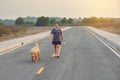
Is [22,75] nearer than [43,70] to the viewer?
Yes

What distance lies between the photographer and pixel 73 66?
14812 millimetres

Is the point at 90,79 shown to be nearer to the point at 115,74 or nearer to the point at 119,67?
the point at 115,74

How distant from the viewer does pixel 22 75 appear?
12.2 metres

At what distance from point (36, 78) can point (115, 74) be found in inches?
123

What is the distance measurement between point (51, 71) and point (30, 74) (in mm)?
1140

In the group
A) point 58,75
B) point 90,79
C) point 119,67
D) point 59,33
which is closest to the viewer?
point 90,79

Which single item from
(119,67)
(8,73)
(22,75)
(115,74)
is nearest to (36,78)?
(22,75)

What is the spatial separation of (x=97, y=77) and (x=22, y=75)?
2779mm

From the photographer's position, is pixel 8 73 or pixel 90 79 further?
pixel 8 73

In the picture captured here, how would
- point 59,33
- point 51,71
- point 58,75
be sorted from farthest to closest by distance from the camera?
point 59,33, point 51,71, point 58,75

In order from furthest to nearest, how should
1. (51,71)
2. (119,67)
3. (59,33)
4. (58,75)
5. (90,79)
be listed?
1. (59,33)
2. (119,67)
3. (51,71)
4. (58,75)
5. (90,79)

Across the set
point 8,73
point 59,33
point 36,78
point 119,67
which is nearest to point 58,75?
point 36,78

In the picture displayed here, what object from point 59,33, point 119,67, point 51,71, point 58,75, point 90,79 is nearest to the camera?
point 90,79

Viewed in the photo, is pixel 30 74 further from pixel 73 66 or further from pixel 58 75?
pixel 73 66
